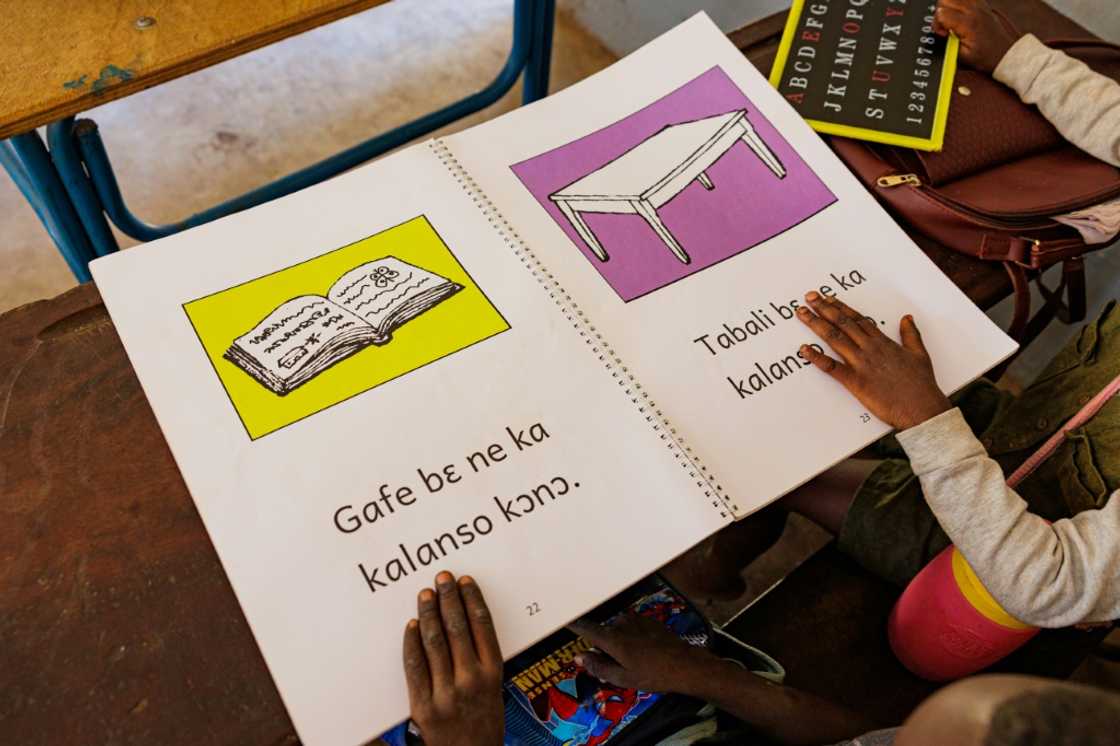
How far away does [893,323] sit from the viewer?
0.73 m

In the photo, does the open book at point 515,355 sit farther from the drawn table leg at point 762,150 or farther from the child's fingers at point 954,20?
the child's fingers at point 954,20

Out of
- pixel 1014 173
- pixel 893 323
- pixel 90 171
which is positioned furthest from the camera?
pixel 90 171

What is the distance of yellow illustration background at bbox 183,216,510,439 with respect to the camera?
61cm

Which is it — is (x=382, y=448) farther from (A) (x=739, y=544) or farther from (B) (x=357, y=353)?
(A) (x=739, y=544)

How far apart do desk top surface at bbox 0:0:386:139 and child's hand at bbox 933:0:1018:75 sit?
2.06ft

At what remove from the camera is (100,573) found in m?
0.57

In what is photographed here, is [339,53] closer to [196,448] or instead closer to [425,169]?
[425,169]

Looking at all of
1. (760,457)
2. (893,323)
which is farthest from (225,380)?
(893,323)

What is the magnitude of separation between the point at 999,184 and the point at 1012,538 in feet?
1.17

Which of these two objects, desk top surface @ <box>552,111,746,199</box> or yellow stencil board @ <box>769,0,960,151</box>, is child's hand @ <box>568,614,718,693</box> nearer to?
desk top surface @ <box>552,111,746,199</box>

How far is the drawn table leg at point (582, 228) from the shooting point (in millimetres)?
727

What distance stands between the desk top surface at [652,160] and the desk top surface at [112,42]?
14.6 inches

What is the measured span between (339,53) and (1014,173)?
63.3 inches

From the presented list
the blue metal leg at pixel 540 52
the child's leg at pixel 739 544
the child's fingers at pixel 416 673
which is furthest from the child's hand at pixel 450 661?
the blue metal leg at pixel 540 52
